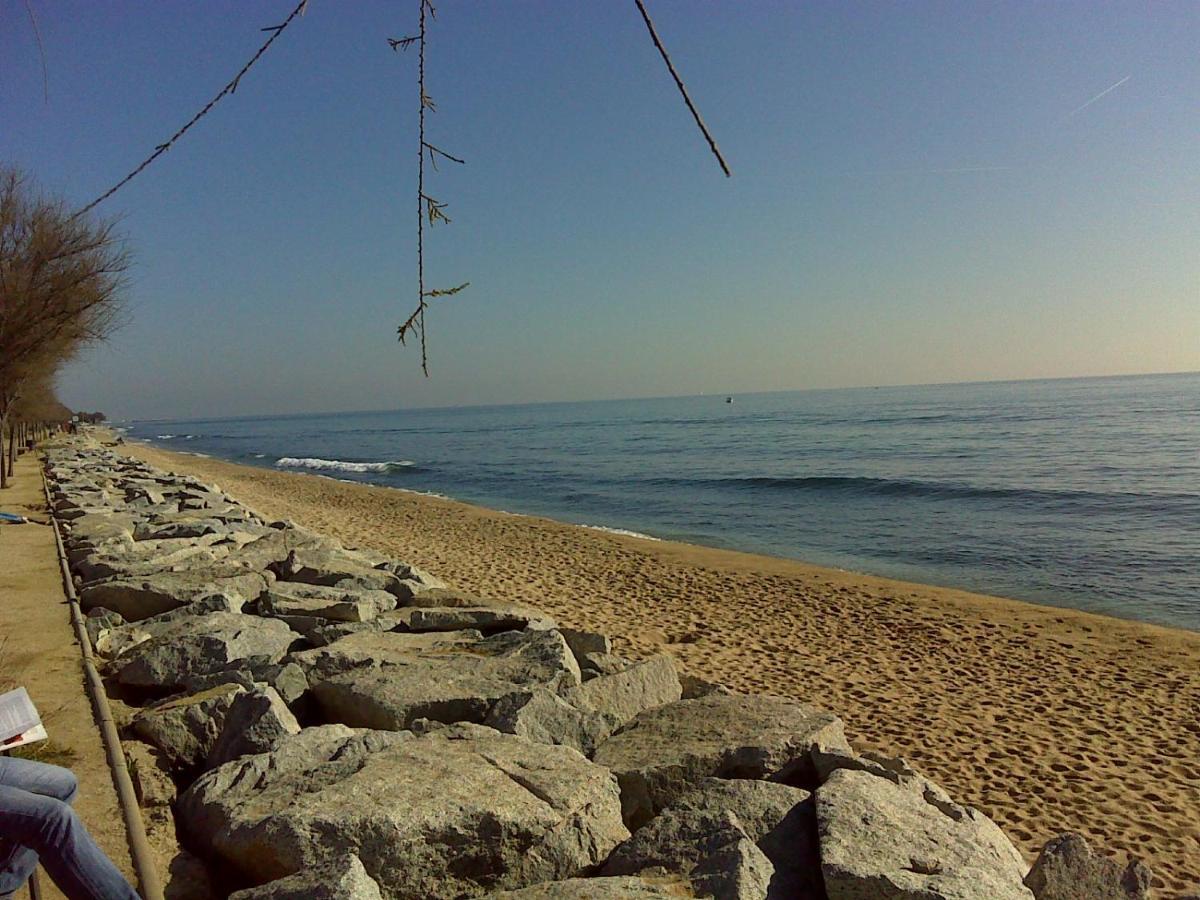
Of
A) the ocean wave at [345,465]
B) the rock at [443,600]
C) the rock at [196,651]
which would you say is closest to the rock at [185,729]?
the rock at [196,651]

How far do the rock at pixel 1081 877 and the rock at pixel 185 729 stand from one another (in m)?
3.97

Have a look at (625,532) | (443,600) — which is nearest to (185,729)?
(443,600)

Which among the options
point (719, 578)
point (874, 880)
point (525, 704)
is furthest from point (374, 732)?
point (719, 578)

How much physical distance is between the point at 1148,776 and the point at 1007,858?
3.89 m

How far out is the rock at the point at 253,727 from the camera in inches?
149

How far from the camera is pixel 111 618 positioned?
6.29 metres

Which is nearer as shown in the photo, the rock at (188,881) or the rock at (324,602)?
the rock at (188,881)

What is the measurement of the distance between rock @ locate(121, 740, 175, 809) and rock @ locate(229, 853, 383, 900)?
1.35 meters

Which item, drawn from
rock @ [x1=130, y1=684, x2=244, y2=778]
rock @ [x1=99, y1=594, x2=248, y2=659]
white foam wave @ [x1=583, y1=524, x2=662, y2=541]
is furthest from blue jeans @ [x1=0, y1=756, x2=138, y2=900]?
white foam wave @ [x1=583, y1=524, x2=662, y2=541]

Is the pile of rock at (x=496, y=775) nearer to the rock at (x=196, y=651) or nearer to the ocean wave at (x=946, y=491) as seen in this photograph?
the rock at (x=196, y=651)

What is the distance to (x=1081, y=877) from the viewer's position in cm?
314

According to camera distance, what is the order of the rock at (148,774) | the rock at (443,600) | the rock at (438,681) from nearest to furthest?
the rock at (148,774) → the rock at (438,681) → the rock at (443,600)

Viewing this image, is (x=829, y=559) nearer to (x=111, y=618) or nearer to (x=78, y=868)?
(x=111, y=618)

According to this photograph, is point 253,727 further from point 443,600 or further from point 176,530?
point 176,530
